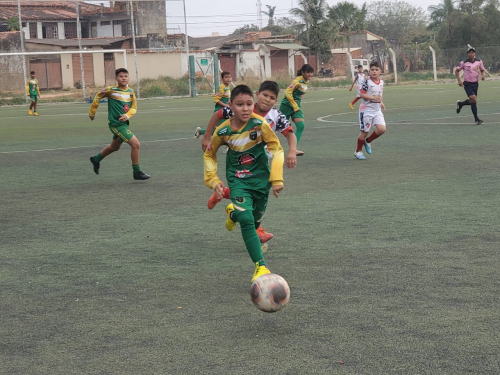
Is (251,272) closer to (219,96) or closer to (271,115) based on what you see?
(271,115)

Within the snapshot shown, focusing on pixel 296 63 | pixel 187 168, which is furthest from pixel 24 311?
pixel 296 63

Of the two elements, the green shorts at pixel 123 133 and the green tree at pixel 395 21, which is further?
the green tree at pixel 395 21

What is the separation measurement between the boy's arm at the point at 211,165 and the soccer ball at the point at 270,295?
139cm

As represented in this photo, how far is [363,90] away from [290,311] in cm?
A: 997

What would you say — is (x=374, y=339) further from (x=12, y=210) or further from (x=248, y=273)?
(x=12, y=210)

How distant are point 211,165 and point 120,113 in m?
6.77

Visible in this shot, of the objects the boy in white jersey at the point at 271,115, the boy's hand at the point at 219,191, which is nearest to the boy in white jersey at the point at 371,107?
the boy in white jersey at the point at 271,115

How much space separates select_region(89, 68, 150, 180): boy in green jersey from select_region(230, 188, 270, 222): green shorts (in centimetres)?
611

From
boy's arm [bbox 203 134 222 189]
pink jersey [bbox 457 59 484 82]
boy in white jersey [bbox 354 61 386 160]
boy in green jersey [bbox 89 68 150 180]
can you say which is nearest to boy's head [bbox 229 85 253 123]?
boy's arm [bbox 203 134 222 189]

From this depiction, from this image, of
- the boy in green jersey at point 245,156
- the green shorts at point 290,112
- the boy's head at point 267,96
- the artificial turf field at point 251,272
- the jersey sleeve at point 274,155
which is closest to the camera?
the artificial turf field at point 251,272

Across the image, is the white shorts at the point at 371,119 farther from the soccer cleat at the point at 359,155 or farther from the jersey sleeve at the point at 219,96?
the jersey sleeve at the point at 219,96

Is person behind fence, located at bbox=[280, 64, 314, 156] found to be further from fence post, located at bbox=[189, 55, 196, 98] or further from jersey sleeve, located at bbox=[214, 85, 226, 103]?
fence post, located at bbox=[189, 55, 196, 98]

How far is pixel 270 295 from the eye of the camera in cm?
511

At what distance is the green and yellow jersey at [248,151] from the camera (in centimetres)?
638
